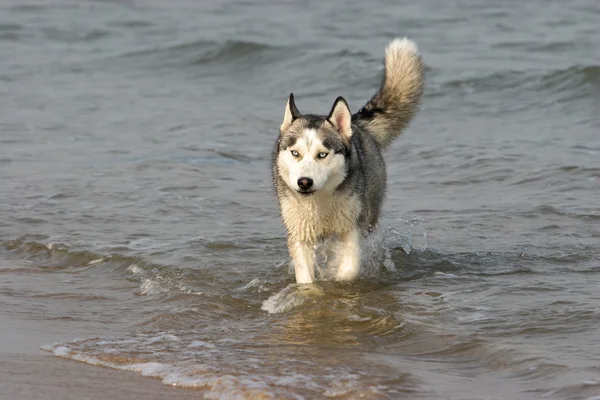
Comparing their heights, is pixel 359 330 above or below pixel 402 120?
below

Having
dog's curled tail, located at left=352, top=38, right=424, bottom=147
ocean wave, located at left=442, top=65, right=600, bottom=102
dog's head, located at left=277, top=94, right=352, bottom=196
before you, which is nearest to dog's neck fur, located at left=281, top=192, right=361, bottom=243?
dog's head, located at left=277, top=94, right=352, bottom=196

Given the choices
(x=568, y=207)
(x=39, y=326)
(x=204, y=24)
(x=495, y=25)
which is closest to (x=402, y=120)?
(x=568, y=207)

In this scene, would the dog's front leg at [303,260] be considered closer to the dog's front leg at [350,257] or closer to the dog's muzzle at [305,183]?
the dog's front leg at [350,257]

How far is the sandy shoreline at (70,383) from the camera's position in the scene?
5207 millimetres

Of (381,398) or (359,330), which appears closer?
(381,398)

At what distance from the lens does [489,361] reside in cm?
569

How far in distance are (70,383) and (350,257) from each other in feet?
8.03

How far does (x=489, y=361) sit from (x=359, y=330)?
980mm

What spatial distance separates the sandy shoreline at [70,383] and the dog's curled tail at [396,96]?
3382 millimetres

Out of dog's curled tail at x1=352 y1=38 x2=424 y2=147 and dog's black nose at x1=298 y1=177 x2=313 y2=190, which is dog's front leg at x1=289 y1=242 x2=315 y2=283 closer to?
dog's black nose at x1=298 y1=177 x2=313 y2=190

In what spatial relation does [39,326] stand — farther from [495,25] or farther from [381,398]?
[495,25]

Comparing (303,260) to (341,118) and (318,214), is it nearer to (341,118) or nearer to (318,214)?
(318,214)

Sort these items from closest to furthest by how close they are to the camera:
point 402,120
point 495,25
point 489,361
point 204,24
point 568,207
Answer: point 489,361
point 402,120
point 568,207
point 495,25
point 204,24

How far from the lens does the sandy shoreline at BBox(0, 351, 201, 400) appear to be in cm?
521
